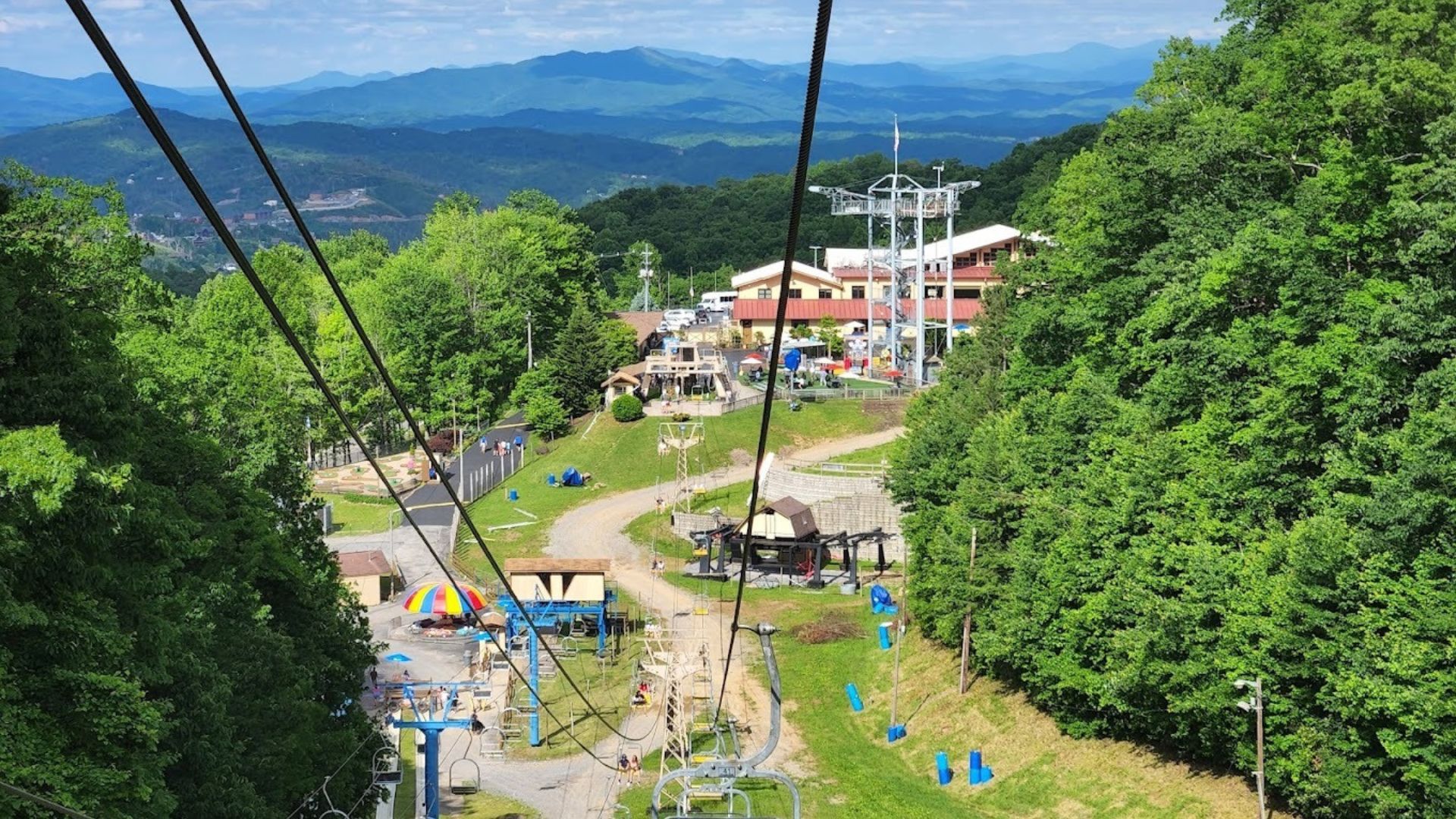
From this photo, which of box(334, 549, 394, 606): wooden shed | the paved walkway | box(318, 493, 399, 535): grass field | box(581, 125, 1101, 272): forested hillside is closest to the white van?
box(581, 125, 1101, 272): forested hillside

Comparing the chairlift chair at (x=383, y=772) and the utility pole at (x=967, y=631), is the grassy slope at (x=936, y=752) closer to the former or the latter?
the utility pole at (x=967, y=631)

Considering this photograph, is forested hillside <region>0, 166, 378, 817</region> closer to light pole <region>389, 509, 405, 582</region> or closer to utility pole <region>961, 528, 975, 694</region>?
utility pole <region>961, 528, 975, 694</region>

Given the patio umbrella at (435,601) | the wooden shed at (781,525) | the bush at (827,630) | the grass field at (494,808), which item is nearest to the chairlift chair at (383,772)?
the grass field at (494,808)

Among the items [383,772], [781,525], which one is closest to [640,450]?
[781,525]

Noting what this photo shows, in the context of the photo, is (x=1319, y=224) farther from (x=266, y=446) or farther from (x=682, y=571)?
(x=682, y=571)

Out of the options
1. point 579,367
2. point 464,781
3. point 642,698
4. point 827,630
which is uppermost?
point 579,367

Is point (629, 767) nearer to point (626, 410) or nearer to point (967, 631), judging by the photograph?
point (967, 631)
